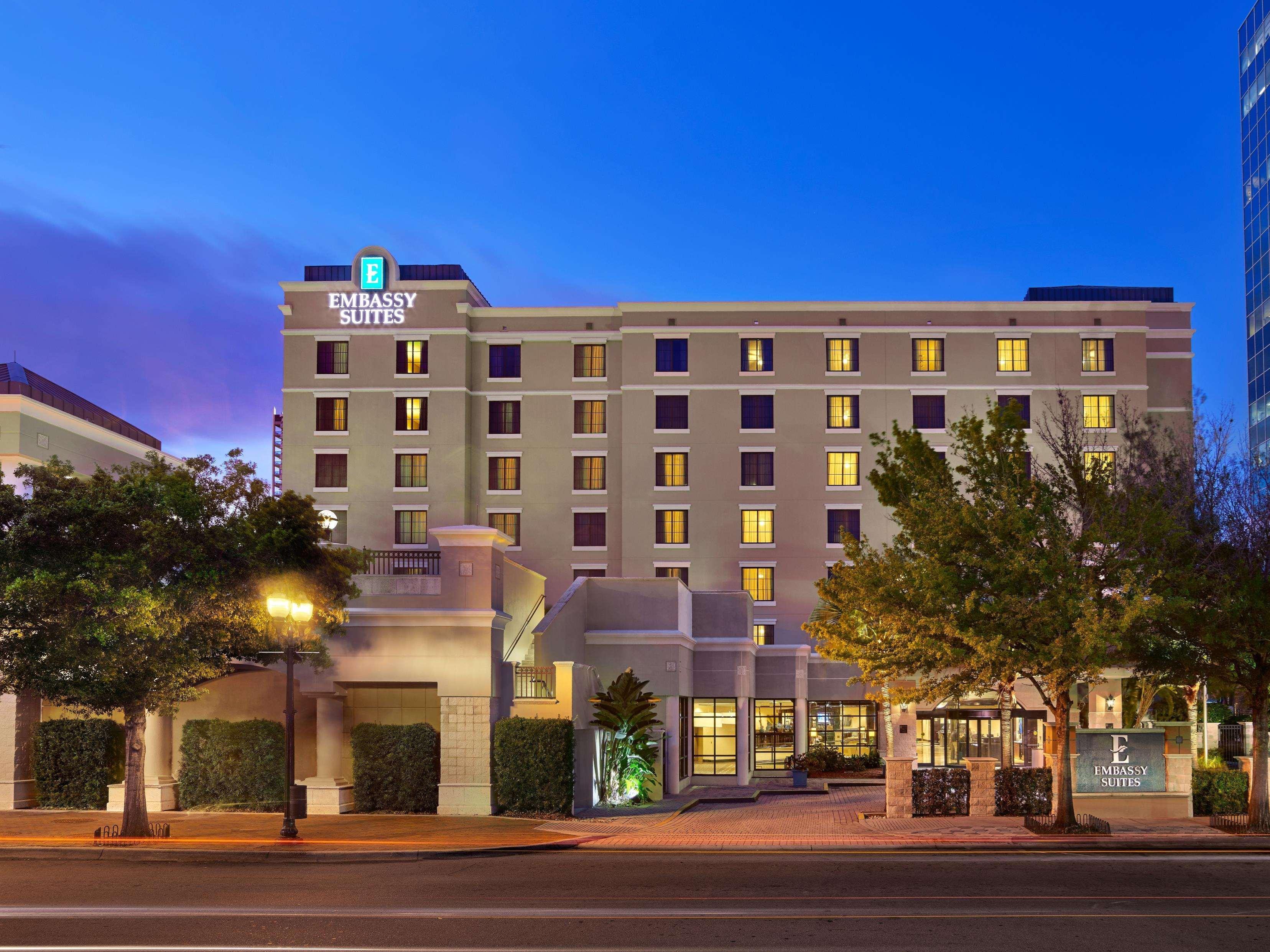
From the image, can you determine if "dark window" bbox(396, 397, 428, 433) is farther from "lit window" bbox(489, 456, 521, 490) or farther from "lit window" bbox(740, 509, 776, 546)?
"lit window" bbox(740, 509, 776, 546)

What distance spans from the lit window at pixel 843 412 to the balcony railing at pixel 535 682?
92.5 ft

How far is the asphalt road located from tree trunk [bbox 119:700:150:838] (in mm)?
2214

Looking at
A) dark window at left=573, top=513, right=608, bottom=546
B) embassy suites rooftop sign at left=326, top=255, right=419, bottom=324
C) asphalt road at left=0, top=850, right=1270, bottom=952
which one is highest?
embassy suites rooftop sign at left=326, top=255, right=419, bottom=324

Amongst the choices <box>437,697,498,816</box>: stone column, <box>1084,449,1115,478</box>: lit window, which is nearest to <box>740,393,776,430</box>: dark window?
<box>1084,449,1115,478</box>: lit window

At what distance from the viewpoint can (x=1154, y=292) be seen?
62875 millimetres

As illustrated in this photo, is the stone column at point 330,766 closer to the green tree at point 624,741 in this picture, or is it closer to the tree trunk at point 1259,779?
the green tree at point 624,741

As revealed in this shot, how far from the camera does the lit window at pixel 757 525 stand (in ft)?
176

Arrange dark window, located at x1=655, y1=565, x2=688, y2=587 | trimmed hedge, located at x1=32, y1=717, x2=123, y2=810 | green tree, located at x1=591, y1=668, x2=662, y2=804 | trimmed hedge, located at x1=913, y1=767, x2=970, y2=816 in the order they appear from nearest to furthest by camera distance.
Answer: trimmed hedge, located at x1=913, y1=767, x2=970, y2=816, trimmed hedge, located at x1=32, y1=717, x2=123, y2=810, green tree, located at x1=591, y1=668, x2=662, y2=804, dark window, located at x1=655, y1=565, x2=688, y2=587

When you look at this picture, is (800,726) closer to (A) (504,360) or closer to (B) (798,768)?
(B) (798,768)

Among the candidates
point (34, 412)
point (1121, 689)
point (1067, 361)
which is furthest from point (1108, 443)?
point (34, 412)

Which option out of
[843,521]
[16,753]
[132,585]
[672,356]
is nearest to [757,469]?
[843,521]

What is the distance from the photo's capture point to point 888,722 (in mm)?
43469

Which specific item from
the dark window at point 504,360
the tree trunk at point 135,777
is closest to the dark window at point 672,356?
the dark window at point 504,360

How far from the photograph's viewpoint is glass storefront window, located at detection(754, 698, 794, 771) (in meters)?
44.8
